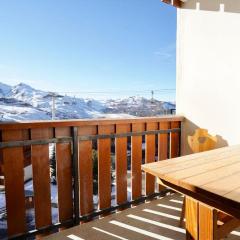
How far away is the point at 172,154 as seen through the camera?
3.23 metres

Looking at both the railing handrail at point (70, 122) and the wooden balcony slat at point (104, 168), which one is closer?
the railing handrail at point (70, 122)

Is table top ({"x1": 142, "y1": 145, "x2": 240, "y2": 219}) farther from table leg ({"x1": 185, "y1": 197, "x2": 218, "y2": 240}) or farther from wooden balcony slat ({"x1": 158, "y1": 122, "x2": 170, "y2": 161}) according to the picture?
wooden balcony slat ({"x1": 158, "y1": 122, "x2": 170, "y2": 161})

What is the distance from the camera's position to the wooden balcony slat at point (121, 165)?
260 cm

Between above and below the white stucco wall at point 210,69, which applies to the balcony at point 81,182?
below

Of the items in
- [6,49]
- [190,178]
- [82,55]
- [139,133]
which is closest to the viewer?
[190,178]

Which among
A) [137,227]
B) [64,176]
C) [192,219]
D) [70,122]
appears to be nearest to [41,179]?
[64,176]

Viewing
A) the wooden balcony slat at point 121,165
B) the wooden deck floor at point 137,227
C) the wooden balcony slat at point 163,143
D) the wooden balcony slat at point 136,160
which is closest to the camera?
the wooden deck floor at point 137,227

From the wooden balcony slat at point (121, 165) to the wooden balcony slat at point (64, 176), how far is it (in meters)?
0.58

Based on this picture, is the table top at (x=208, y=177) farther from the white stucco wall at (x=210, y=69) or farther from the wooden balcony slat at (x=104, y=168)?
the white stucco wall at (x=210, y=69)

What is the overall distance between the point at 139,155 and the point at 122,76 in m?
30.2

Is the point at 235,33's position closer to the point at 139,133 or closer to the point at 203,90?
the point at 203,90

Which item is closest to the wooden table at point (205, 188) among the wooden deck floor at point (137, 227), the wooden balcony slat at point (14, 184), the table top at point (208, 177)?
the table top at point (208, 177)

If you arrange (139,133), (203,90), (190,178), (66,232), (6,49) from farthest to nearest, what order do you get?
(6,49) → (203,90) → (139,133) → (66,232) → (190,178)

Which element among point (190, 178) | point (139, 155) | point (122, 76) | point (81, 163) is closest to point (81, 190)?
point (81, 163)
